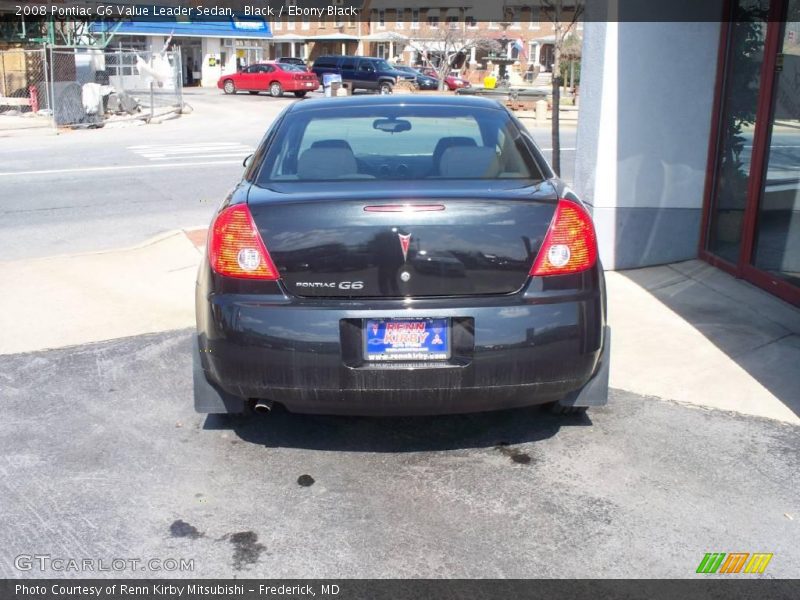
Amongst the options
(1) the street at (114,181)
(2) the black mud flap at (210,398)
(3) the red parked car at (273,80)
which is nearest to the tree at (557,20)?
(1) the street at (114,181)

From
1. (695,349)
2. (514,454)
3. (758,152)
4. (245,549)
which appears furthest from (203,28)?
(245,549)

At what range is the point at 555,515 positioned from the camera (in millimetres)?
3584

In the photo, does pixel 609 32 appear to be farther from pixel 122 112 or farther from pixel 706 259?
pixel 122 112

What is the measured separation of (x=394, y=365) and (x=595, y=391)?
3.53ft

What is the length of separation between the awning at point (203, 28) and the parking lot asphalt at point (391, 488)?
158 feet

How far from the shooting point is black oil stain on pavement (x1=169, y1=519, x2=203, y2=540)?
11.2ft

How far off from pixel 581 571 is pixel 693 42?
551cm

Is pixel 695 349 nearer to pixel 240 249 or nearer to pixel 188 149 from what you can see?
pixel 240 249

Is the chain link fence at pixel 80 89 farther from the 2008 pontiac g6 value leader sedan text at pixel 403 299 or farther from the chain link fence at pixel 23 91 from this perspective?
the 2008 pontiac g6 value leader sedan text at pixel 403 299

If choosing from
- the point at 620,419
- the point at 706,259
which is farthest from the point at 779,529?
the point at 706,259

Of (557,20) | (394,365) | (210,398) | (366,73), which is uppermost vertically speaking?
(557,20)

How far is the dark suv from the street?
18526 mm

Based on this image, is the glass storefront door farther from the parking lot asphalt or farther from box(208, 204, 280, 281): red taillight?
box(208, 204, 280, 281): red taillight

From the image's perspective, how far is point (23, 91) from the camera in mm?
31812
